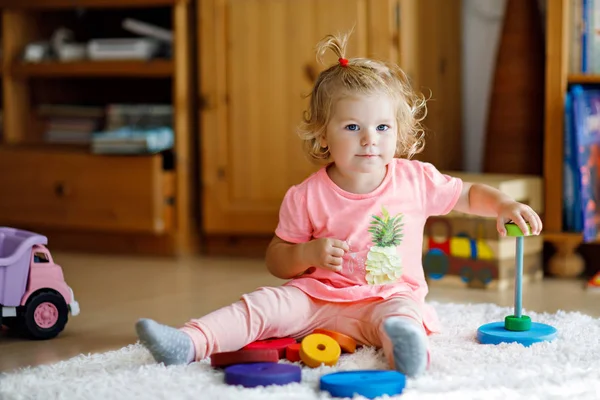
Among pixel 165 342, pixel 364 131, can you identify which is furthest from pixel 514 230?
pixel 165 342

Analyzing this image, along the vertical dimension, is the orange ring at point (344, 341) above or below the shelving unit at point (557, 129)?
below

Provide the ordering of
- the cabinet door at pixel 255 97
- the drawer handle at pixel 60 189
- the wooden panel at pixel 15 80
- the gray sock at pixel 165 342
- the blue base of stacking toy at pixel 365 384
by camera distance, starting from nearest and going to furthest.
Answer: the blue base of stacking toy at pixel 365 384 < the gray sock at pixel 165 342 < the cabinet door at pixel 255 97 < the drawer handle at pixel 60 189 < the wooden panel at pixel 15 80

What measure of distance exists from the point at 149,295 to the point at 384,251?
729 millimetres

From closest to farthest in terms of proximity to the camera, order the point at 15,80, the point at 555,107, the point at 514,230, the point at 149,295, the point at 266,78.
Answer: the point at 514,230 < the point at 149,295 < the point at 555,107 < the point at 266,78 < the point at 15,80

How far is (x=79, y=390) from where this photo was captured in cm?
115

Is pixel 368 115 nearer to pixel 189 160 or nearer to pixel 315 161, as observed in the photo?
pixel 315 161

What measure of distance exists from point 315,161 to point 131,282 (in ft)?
2.56

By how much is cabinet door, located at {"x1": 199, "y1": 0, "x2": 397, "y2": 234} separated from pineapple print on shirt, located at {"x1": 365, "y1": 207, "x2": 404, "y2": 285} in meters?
0.89

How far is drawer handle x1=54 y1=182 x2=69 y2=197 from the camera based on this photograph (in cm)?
256

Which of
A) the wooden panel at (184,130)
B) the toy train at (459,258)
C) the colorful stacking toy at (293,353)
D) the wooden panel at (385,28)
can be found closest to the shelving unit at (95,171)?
the wooden panel at (184,130)

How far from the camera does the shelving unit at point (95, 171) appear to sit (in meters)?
2.46

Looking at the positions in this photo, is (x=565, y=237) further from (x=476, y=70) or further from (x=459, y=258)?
(x=476, y=70)

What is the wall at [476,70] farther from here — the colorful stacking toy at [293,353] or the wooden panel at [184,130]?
the colorful stacking toy at [293,353]

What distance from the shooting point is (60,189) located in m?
2.57
